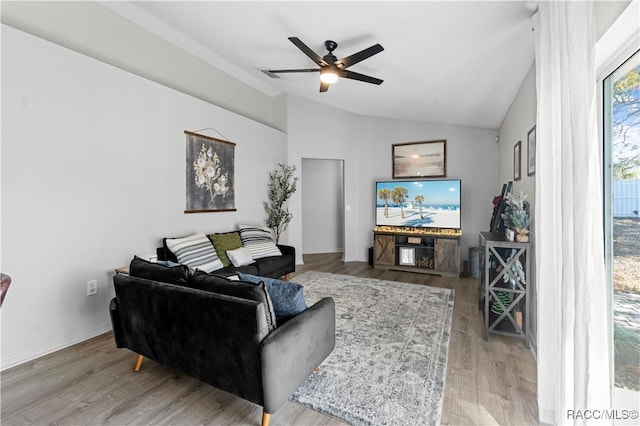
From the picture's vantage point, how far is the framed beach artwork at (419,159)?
5637 millimetres

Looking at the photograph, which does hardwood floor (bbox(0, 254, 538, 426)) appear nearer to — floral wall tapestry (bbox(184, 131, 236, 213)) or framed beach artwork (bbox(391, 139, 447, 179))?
floral wall tapestry (bbox(184, 131, 236, 213))

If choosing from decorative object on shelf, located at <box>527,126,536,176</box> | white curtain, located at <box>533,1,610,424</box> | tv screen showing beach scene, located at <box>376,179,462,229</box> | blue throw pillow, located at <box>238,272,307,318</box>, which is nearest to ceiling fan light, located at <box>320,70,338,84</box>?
white curtain, located at <box>533,1,610,424</box>

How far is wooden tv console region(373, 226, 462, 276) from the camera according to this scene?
5.00 metres

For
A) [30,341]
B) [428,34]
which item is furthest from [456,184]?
[30,341]

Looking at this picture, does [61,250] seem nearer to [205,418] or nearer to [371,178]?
[205,418]

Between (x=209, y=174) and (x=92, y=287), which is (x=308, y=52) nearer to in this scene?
(x=209, y=174)

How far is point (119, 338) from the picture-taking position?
7.36ft

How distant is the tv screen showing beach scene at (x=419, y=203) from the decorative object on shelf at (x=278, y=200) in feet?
5.77

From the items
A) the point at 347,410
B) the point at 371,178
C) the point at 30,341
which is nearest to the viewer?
the point at 347,410

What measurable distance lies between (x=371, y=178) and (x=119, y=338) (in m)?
5.03

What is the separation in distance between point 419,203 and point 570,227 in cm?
393

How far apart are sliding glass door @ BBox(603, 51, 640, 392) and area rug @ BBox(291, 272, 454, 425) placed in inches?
40.9

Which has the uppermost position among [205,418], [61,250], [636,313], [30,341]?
[61,250]

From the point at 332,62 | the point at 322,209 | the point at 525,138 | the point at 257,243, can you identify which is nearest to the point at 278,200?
the point at 257,243
